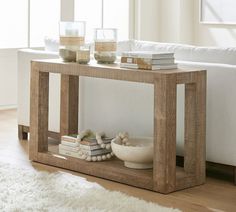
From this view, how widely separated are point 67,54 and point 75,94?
1.36 feet

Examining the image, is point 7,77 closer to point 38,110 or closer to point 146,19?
point 146,19

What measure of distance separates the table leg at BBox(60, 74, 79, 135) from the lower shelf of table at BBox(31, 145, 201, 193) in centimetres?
27

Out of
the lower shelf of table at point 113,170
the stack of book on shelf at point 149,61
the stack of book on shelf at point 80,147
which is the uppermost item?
the stack of book on shelf at point 149,61

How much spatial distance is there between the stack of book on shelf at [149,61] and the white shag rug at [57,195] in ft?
2.28

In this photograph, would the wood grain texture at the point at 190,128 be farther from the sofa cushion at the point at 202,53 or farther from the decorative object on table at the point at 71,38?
the decorative object on table at the point at 71,38

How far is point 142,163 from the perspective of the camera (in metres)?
3.74

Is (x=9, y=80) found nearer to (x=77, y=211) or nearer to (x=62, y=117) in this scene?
(x=62, y=117)

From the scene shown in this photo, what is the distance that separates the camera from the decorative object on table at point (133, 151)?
3.63m

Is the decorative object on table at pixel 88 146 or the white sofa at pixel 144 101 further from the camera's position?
the decorative object on table at pixel 88 146

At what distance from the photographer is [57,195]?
10.9 feet

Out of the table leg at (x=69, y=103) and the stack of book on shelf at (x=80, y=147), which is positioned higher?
the table leg at (x=69, y=103)

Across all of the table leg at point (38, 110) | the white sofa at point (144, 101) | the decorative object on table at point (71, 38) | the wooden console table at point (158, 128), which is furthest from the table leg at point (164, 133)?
the table leg at point (38, 110)

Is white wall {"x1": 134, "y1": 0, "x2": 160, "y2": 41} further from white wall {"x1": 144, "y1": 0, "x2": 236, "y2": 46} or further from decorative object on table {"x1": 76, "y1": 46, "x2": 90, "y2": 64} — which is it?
decorative object on table {"x1": 76, "y1": 46, "x2": 90, "y2": 64}

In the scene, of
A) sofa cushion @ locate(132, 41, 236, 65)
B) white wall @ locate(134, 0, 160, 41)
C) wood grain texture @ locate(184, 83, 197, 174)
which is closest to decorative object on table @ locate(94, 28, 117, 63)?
sofa cushion @ locate(132, 41, 236, 65)
